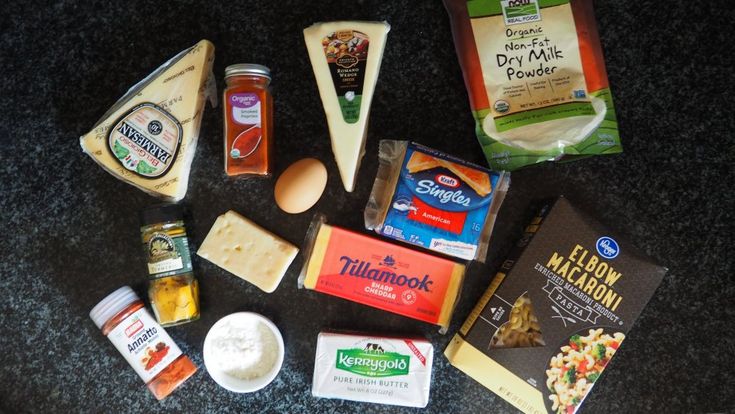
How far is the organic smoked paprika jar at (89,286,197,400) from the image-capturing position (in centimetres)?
100

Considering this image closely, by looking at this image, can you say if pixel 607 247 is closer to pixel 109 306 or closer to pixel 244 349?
pixel 244 349

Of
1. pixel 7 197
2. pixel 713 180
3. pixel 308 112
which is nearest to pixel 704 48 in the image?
pixel 713 180

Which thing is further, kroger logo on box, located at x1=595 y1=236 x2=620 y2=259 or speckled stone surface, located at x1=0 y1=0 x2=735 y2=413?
speckled stone surface, located at x1=0 y1=0 x2=735 y2=413

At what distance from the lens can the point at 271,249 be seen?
1.05 m

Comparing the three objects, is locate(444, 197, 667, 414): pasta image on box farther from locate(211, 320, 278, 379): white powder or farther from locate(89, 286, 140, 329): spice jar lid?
locate(89, 286, 140, 329): spice jar lid

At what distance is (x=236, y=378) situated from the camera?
101 centimetres

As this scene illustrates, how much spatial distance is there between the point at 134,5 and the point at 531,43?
84cm

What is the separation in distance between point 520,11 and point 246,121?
577mm

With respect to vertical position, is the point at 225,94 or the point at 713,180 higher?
the point at 225,94

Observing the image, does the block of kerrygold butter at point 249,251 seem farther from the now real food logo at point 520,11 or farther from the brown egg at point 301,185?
the now real food logo at point 520,11

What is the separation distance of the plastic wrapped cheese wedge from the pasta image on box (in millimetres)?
682

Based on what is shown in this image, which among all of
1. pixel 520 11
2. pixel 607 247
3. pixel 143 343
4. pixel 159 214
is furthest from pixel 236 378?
pixel 520 11

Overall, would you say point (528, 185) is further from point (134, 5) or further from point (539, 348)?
point (134, 5)

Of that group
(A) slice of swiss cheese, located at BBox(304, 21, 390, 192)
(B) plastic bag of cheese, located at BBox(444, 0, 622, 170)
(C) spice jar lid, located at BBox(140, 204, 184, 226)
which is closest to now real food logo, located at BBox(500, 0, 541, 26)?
(B) plastic bag of cheese, located at BBox(444, 0, 622, 170)
